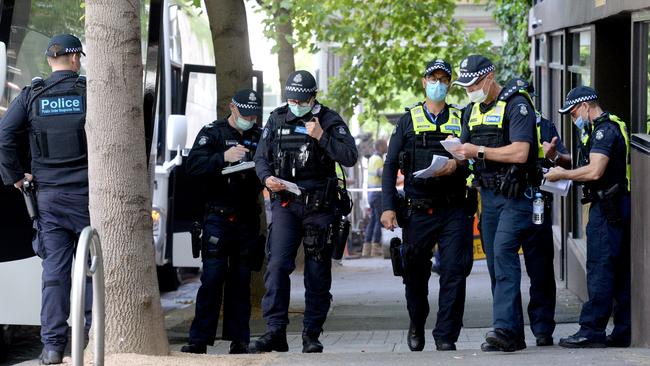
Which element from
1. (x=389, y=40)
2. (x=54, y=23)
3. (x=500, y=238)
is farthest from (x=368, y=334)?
(x=389, y=40)

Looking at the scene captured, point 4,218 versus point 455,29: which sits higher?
point 455,29

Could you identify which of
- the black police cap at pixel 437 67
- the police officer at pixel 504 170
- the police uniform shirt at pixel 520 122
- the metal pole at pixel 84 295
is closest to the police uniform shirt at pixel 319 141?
the black police cap at pixel 437 67

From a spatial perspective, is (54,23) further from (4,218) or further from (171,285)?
(171,285)

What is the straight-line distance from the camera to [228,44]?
1185 centimetres

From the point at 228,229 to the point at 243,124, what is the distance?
765 millimetres

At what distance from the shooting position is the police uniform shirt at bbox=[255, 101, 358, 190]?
845 cm

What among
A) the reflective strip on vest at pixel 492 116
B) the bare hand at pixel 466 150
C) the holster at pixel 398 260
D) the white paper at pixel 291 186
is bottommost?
the holster at pixel 398 260

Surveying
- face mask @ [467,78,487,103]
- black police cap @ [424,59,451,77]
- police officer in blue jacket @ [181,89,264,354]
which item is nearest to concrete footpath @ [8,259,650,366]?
police officer in blue jacket @ [181,89,264,354]

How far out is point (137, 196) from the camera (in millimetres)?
7383

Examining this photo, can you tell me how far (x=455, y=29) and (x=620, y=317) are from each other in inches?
516

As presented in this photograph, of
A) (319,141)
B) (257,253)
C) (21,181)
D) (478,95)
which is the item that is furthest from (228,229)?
(478,95)

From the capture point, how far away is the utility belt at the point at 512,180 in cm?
809

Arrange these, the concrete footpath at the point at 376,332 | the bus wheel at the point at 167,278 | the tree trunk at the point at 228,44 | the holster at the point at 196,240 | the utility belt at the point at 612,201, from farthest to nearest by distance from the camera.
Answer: the bus wheel at the point at 167,278 < the tree trunk at the point at 228,44 < the holster at the point at 196,240 < the utility belt at the point at 612,201 < the concrete footpath at the point at 376,332

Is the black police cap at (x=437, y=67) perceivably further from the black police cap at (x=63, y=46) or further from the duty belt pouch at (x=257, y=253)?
the black police cap at (x=63, y=46)
